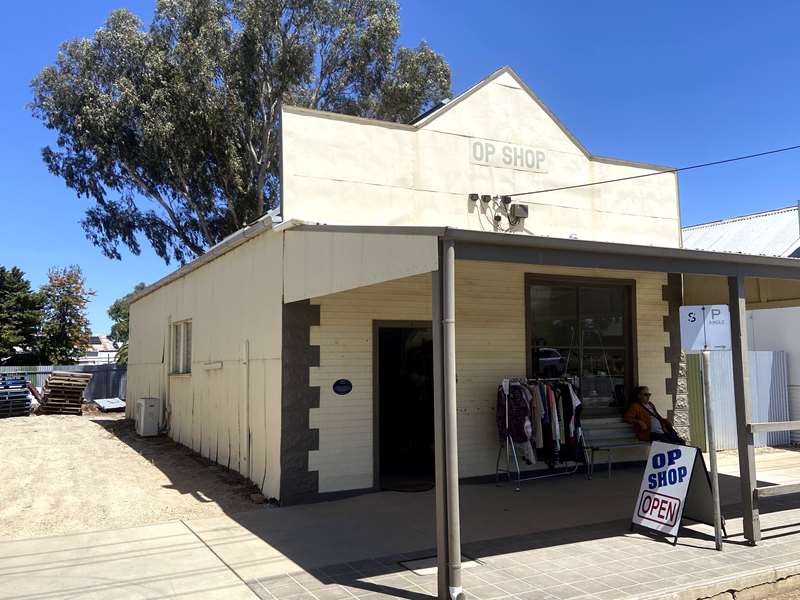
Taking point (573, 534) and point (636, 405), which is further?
point (636, 405)

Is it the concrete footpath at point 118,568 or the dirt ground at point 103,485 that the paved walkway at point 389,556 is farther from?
the dirt ground at point 103,485

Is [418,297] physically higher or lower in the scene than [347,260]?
lower

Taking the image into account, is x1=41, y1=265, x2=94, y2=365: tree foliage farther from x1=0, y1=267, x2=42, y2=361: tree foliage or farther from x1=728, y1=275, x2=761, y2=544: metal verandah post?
x1=728, y1=275, x2=761, y2=544: metal verandah post

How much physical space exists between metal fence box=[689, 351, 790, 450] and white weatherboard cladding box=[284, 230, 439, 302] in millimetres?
9592

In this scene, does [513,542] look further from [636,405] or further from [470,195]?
[470,195]

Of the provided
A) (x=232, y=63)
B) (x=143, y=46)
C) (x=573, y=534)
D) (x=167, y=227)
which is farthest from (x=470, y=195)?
(x=167, y=227)

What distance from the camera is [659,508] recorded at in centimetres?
662

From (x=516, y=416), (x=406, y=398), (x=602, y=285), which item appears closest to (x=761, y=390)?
(x=602, y=285)

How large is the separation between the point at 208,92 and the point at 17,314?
2098 centimetres

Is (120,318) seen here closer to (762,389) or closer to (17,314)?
(17,314)

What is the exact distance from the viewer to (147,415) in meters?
14.6

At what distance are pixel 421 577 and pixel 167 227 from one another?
25154 mm

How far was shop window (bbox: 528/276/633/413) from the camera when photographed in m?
10.3

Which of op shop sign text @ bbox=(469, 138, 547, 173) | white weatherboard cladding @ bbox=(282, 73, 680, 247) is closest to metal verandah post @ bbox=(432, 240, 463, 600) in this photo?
white weatherboard cladding @ bbox=(282, 73, 680, 247)
